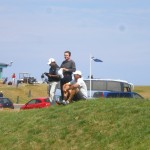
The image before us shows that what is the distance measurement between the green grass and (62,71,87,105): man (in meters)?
0.84

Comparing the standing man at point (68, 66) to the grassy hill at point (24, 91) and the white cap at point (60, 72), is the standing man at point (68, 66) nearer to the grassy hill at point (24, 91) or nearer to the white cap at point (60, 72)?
the white cap at point (60, 72)

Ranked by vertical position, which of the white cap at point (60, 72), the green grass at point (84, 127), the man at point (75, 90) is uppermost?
the white cap at point (60, 72)

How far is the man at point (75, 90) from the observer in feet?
56.5

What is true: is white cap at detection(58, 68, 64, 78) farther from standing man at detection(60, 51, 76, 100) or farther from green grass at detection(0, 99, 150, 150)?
green grass at detection(0, 99, 150, 150)

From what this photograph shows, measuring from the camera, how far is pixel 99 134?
12656 mm

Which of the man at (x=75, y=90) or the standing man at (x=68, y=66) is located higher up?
the standing man at (x=68, y=66)

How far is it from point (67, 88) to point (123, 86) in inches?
917

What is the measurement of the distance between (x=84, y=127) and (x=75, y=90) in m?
3.86

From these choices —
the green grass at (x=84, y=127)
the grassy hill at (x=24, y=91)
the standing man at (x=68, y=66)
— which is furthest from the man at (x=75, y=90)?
the grassy hill at (x=24, y=91)

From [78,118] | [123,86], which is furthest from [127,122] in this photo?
[123,86]

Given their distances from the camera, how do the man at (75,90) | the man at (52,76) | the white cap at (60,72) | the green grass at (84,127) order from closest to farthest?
the green grass at (84,127) → the man at (75,90) → the white cap at (60,72) → the man at (52,76)

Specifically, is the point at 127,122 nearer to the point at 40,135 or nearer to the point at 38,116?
the point at 40,135

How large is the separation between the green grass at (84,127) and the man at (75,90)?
0.84 metres

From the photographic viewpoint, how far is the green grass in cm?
1202
